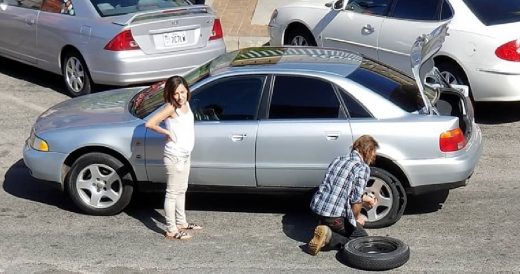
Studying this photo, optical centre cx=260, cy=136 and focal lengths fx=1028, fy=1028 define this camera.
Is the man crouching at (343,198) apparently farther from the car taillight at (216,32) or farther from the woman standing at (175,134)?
the car taillight at (216,32)

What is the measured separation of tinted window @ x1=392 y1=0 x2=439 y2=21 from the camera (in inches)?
446

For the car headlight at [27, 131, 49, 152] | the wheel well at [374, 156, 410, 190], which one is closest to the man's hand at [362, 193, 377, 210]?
the wheel well at [374, 156, 410, 190]

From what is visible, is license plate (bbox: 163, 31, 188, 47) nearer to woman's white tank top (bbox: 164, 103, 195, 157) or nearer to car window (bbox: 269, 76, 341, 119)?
car window (bbox: 269, 76, 341, 119)

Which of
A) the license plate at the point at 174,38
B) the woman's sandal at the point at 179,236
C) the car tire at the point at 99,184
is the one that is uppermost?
the license plate at the point at 174,38

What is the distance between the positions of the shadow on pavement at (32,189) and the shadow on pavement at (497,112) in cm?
468

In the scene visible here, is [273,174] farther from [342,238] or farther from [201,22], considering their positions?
[201,22]

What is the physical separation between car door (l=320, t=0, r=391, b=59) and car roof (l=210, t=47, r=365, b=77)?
2645 mm

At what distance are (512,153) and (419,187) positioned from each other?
218cm

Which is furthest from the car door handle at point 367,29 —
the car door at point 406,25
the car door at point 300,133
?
the car door at point 300,133

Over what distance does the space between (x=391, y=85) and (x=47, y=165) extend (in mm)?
2971

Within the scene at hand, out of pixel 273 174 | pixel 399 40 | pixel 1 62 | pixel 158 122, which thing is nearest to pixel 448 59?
pixel 399 40

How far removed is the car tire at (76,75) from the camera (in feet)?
39.7

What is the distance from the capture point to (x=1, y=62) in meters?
14.6

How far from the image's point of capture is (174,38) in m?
11.7
